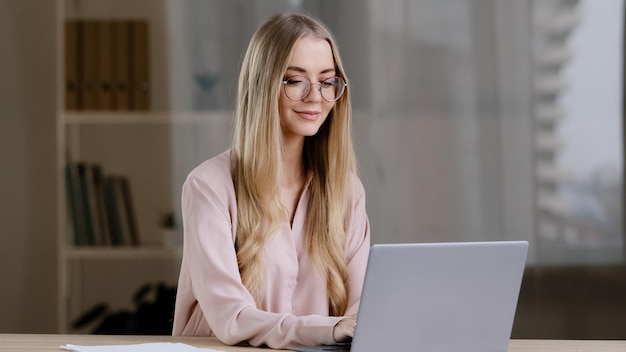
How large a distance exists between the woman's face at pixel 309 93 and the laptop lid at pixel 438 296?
0.56 m

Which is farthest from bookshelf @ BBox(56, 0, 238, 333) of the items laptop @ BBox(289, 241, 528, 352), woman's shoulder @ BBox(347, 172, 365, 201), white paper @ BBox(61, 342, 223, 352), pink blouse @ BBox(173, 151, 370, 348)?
laptop @ BBox(289, 241, 528, 352)

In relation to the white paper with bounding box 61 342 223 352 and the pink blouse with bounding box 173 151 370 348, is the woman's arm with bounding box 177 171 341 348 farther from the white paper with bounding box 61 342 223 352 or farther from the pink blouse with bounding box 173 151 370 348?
the white paper with bounding box 61 342 223 352

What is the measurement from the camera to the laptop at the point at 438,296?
5.40 ft

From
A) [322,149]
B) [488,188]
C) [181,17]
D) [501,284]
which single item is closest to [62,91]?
[181,17]

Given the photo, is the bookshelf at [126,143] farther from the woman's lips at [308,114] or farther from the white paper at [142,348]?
the white paper at [142,348]

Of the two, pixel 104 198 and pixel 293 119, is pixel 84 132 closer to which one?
pixel 104 198

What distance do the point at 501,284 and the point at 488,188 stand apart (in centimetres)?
249

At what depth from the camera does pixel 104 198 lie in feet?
13.9

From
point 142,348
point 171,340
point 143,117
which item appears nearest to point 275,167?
point 171,340

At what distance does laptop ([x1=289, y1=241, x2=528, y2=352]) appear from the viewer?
165 cm

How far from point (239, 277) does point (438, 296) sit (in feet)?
1.58

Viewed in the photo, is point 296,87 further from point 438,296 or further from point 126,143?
point 126,143

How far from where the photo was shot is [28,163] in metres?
4.33

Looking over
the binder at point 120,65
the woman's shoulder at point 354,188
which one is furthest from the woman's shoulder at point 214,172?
the binder at point 120,65
